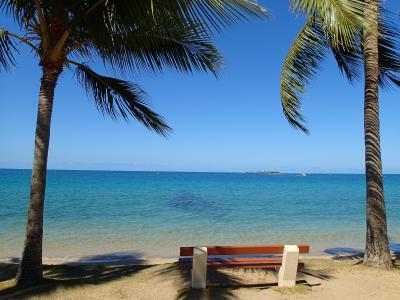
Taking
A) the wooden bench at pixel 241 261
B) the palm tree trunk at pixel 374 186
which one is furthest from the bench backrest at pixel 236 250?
the palm tree trunk at pixel 374 186

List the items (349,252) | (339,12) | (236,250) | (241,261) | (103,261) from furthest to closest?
(349,252)
(103,261)
(241,261)
(236,250)
(339,12)

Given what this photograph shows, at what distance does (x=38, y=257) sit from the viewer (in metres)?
5.63

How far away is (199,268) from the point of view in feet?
17.0

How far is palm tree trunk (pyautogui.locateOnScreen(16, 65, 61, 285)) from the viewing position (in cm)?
551

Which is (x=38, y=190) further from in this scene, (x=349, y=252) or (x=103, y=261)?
(x=349, y=252)

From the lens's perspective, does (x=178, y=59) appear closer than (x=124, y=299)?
No

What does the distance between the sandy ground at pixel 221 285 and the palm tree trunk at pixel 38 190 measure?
0.91 ft

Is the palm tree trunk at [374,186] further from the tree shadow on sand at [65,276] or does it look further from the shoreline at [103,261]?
the tree shadow on sand at [65,276]

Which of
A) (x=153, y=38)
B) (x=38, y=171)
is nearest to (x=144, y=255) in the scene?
(x=38, y=171)

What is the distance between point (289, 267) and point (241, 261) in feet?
2.33

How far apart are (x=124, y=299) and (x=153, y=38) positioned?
4.03m

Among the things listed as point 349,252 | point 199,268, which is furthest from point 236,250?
point 349,252

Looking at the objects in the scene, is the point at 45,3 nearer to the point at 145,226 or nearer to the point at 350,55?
the point at 350,55

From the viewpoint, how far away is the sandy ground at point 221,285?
518 cm
